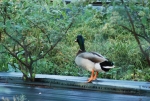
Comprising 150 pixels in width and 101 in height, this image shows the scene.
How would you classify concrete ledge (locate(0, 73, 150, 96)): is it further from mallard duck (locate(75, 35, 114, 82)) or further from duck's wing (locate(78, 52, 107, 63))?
duck's wing (locate(78, 52, 107, 63))

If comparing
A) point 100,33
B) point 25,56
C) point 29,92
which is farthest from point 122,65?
point 29,92

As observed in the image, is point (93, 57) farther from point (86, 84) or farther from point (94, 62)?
point (86, 84)

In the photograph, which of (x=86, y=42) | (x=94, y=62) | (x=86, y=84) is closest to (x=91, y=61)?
(x=94, y=62)

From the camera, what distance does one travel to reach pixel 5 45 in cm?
699

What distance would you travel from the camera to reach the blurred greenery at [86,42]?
19.8 ft

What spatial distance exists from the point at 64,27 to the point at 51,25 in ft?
0.60

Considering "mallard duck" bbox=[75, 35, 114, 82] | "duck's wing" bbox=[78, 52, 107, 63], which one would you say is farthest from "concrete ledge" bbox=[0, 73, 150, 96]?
"duck's wing" bbox=[78, 52, 107, 63]

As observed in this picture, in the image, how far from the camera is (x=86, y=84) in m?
6.67

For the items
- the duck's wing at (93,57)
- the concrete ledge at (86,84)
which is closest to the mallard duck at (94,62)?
the duck's wing at (93,57)

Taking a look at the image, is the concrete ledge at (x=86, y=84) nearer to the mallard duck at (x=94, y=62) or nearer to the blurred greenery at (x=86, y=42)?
the mallard duck at (x=94, y=62)

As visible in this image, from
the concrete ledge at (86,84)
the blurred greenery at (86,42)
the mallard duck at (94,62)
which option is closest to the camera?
the blurred greenery at (86,42)

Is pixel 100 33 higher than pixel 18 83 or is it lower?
higher

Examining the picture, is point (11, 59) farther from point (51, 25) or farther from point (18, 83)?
point (51, 25)

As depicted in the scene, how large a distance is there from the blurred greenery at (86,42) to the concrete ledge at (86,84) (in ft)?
1.27
